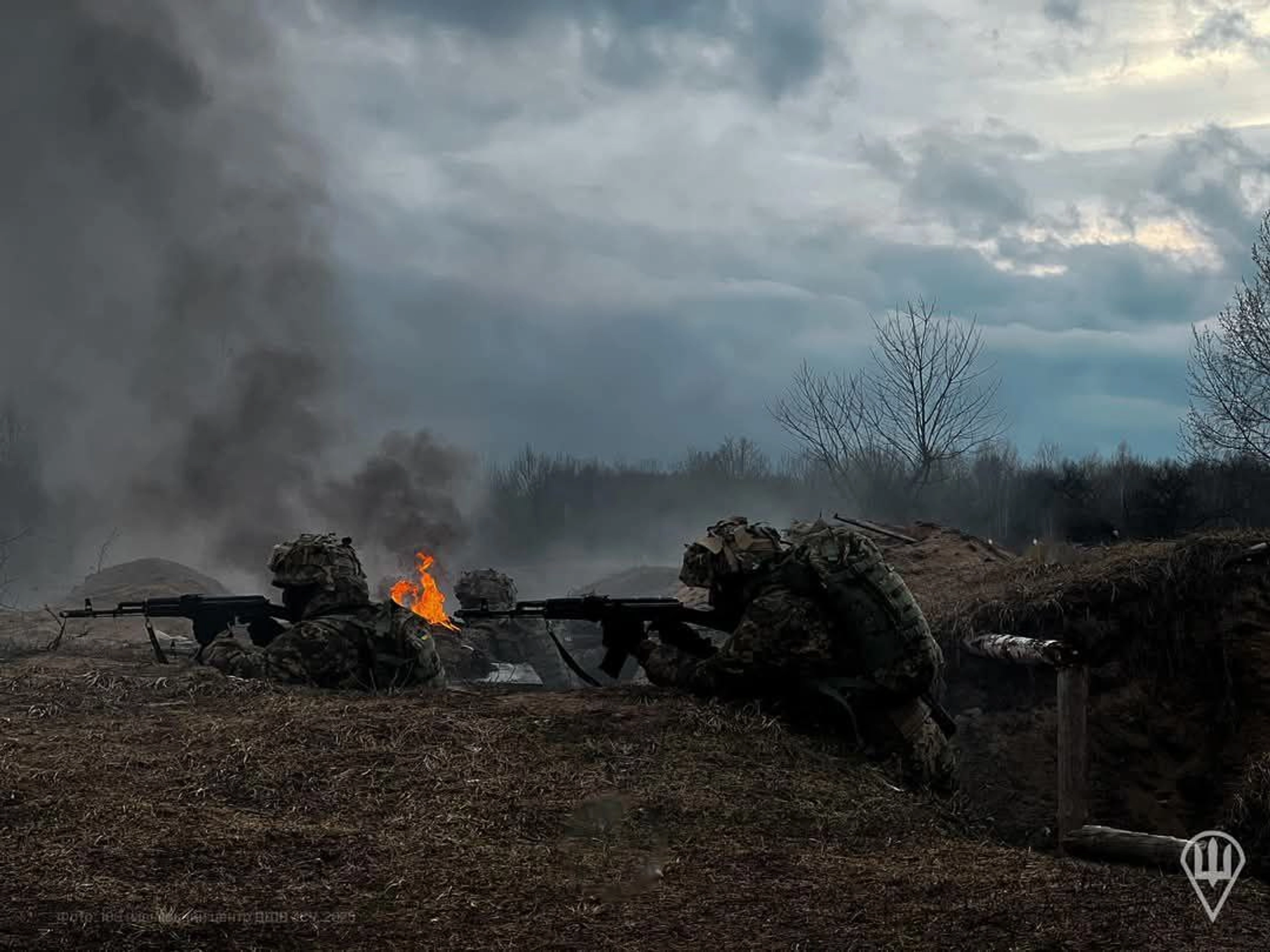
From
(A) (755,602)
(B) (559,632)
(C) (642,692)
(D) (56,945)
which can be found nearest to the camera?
(D) (56,945)

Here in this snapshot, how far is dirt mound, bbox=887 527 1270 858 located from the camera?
11.1 m

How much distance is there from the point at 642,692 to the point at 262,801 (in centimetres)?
319

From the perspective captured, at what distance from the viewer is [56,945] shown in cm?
405

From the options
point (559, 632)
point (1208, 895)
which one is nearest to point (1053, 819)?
point (1208, 895)

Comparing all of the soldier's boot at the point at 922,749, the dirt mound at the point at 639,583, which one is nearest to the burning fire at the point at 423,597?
the soldier's boot at the point at 922,749

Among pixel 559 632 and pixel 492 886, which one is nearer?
pixel 492 886

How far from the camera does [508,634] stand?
17.9m

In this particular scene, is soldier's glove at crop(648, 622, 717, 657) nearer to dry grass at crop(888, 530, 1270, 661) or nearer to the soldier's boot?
the soldier's boot

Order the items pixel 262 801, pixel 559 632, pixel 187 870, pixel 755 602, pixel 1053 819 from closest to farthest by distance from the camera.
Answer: pixel 187 870
pixel 262 801
pixel 755 602
pixel 1053 819
pixel 559 632

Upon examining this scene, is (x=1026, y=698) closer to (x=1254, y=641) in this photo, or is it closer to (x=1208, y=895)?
(x=1254, y=641)

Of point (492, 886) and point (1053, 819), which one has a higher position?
point (492, 886)

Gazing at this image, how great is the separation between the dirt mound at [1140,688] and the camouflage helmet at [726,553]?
14.1ft

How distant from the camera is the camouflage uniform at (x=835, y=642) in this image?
7781mm

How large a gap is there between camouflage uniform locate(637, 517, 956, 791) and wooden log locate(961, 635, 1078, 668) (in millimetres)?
649
